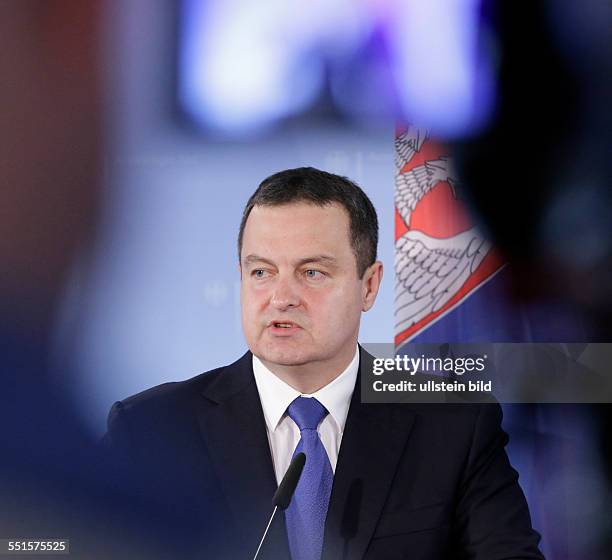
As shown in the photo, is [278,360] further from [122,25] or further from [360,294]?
[122,25]

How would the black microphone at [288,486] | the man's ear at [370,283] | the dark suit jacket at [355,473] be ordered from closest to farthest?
the black microphone at [288,486]
the dark suit jacket at [355,473]
the man's ear at [370,283]

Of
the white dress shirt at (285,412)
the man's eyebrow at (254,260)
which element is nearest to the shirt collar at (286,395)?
the white dress shirt at (285,412)

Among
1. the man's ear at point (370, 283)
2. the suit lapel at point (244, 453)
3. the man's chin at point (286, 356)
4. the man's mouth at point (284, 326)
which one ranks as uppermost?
the man's ear at point (370, 283)

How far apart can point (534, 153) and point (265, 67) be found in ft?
2.34

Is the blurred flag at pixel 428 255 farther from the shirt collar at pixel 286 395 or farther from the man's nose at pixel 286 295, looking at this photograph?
the man's nose at pixel 286 295

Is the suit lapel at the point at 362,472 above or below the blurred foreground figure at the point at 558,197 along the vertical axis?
below

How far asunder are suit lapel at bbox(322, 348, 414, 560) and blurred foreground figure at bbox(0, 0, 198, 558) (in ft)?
1.81

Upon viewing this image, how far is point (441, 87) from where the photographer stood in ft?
7.61

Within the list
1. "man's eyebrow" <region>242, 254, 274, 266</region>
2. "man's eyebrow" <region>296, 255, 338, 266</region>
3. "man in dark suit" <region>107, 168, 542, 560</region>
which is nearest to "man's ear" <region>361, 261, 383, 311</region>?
"man in dark suit" <region>107, 168, 542, 560</region>

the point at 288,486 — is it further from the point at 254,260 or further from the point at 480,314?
the point at 480,314

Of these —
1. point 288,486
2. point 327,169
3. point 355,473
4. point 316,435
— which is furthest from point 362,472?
point 327,169

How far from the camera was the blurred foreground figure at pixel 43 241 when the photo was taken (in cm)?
233

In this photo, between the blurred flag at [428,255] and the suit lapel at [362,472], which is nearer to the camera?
the suit lapel at [362,472]

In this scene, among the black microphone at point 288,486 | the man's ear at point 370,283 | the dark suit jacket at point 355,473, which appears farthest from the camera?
the man's ear at point 370,283
